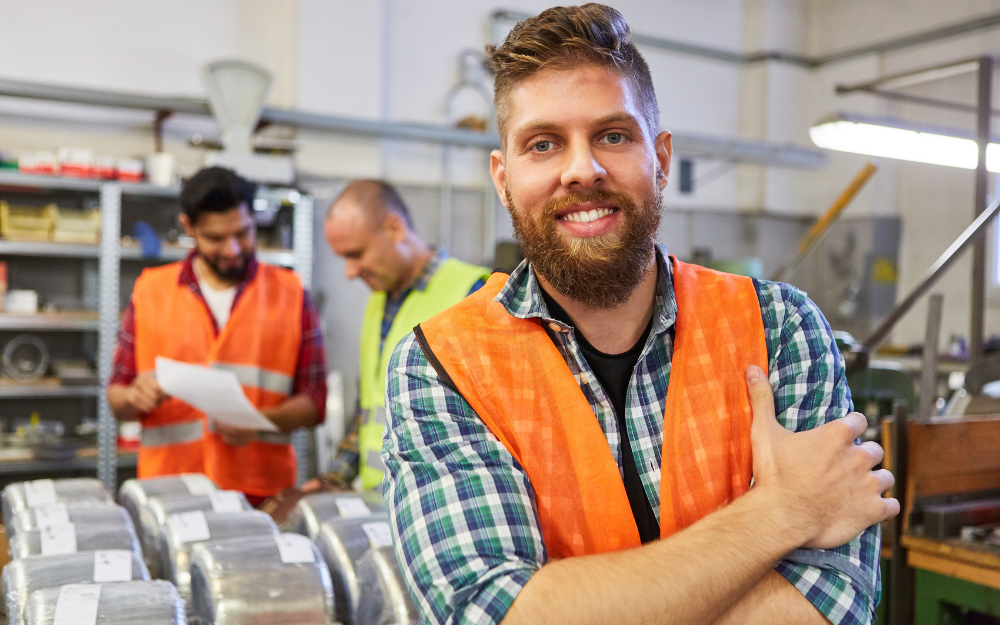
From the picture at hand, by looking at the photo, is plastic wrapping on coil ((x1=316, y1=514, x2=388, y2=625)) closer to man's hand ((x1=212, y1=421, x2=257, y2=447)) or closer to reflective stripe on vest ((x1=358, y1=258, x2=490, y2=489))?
reflective stripe on vest ((x1=358, y1=258, x2=490, y2=489))

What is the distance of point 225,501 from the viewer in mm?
1985

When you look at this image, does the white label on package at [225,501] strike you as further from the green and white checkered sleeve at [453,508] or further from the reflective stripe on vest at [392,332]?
the green and white checkered sleeve at [453,508]

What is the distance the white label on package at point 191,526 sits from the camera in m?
1.71

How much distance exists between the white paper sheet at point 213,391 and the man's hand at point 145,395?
7cm

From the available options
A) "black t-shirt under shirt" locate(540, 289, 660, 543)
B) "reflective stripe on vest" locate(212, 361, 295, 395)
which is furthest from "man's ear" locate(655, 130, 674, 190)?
"reflective stripe on vest" locate(212, 361, 295, 395)

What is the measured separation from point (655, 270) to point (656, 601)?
1.75 ft

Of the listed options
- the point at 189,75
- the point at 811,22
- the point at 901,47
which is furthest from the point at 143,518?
the point at 811,22

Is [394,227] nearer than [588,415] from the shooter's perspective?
No

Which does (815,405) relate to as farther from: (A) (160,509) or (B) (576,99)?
(A) (160,509)

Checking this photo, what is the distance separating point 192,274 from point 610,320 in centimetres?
231

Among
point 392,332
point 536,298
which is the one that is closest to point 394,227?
point 392,332

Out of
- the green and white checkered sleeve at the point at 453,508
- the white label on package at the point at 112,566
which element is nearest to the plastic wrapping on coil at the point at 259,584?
the white label on package at the point at 112,566

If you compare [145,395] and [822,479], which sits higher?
[822,479]

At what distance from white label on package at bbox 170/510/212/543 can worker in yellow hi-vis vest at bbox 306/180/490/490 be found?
773 millimetres
